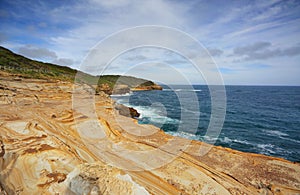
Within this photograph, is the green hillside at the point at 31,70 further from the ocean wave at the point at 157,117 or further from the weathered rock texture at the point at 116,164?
the weathered rock texture at the point at 116,164

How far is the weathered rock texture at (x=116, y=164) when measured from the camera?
4742 millimetres

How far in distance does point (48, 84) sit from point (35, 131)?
48.5 feet

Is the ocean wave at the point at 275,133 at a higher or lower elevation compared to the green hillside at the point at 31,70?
lower

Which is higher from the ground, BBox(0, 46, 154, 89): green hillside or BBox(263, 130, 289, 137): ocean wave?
BBox(0, 46, 154, 89): green hillside

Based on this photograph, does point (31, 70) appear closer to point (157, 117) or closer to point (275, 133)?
point (157, 117)

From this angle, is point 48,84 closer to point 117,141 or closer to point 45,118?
point 45,118

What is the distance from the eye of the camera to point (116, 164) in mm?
6000

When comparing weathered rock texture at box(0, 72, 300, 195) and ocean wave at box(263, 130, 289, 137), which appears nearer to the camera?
weathered rock texture at box(0, 72, 300, 195)

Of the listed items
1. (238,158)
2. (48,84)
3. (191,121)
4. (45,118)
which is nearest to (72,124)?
(45,118)

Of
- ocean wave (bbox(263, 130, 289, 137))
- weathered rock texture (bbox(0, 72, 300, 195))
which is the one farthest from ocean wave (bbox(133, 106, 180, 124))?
weathered rock texture (bbox(0, 72, 300, 195))

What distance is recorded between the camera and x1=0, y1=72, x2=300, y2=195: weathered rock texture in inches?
187

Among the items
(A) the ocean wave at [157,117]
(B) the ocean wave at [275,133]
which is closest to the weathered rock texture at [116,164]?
(A) the ocean wave at [157,117]

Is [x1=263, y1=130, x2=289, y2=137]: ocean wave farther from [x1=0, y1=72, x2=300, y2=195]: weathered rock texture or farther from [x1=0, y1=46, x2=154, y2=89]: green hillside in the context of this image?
[x1=0, y1=46, x2=154, y2=89]: green hillside

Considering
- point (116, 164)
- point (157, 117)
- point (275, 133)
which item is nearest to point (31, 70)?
point (157, 117)
